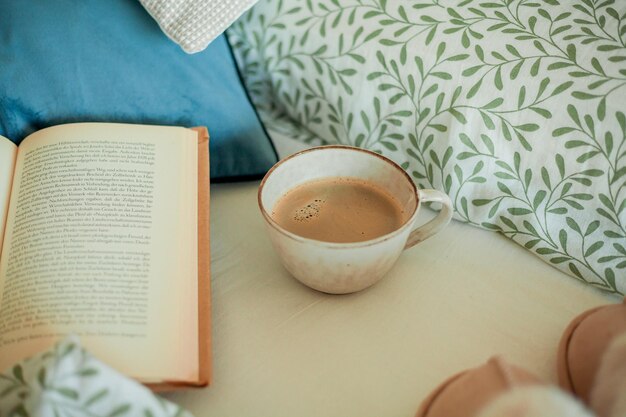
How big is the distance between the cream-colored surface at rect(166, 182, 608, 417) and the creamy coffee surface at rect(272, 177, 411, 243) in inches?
2.2

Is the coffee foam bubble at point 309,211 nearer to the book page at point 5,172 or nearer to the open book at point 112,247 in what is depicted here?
the open book at point 112,247

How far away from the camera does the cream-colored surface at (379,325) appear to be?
0.44 meters

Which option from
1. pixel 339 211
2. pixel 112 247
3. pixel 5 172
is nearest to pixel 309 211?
pixel 339 211

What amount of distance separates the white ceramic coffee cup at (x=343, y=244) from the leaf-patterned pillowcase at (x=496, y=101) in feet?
0.22

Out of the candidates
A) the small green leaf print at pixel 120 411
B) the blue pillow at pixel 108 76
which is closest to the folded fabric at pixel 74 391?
the small green leaf print at pixel 120 411

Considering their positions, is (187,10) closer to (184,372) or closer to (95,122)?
(95,122)

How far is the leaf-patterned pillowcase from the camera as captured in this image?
0.48 metres

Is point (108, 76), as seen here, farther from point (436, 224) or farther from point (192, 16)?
point (436, 224)

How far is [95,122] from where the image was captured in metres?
0.57

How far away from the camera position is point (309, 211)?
1.74 ft

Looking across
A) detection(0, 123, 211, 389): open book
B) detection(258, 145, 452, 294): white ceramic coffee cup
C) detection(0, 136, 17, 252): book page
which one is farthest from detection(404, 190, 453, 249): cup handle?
detection(0, 136, 17, 252): book page

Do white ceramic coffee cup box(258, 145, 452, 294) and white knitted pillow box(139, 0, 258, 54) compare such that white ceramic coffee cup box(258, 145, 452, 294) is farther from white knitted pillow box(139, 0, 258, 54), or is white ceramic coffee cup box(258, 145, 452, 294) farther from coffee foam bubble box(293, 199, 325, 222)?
white knitted pillow box(139, 0, 258, 54)

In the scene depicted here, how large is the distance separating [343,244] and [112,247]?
0.65 ft

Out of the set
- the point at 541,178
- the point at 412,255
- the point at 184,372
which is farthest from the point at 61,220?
the point at 541,178
